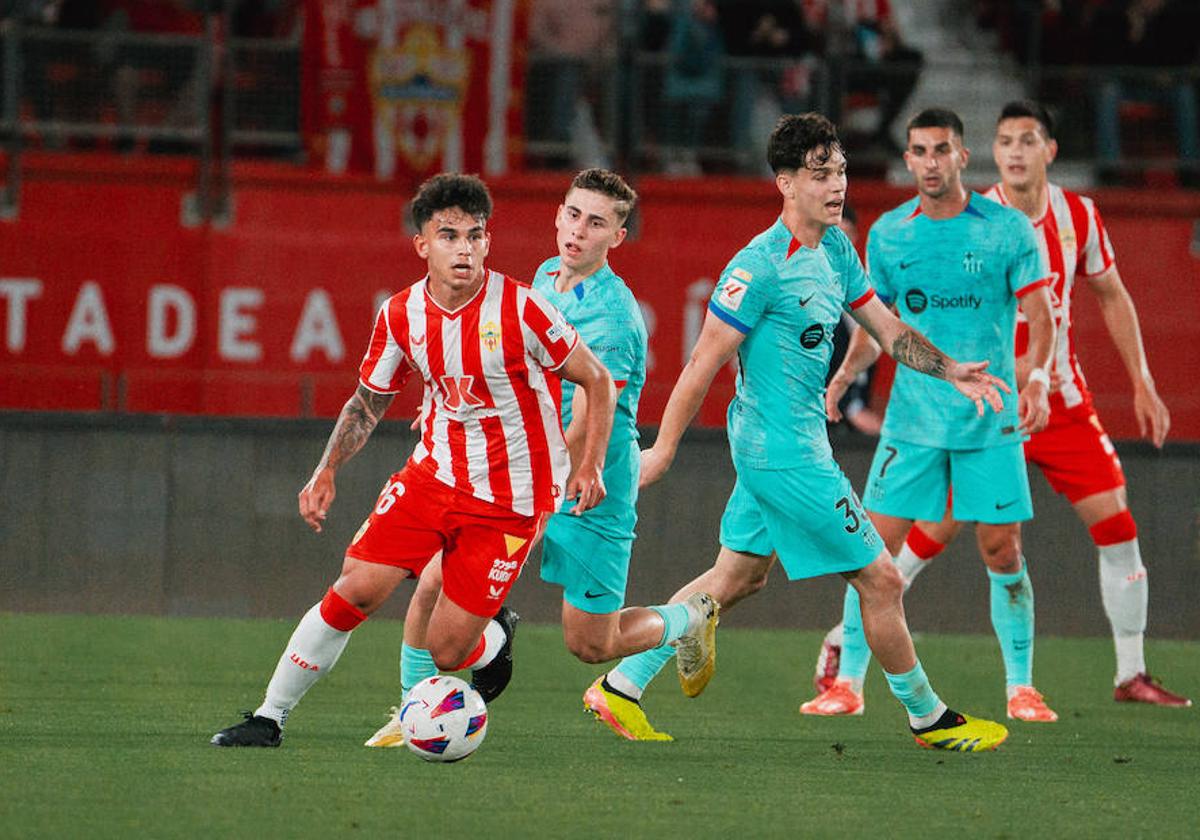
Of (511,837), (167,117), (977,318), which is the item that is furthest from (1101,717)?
(167,117)

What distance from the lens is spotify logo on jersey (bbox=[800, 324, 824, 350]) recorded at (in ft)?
20.9

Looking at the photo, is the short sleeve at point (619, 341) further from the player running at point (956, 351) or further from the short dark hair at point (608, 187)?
the player running at point (956, 351)

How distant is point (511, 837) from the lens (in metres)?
4.74

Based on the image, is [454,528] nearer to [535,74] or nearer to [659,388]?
[659,388]

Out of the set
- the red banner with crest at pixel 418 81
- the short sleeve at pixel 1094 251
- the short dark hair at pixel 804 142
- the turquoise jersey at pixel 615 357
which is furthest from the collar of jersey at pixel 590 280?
the red banner with crest at pixel 418 81

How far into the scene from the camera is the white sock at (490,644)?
Result: 6.70m

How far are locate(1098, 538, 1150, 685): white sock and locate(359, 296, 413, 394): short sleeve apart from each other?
354cm

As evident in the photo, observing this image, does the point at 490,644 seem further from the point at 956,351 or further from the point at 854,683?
the point at 956,351

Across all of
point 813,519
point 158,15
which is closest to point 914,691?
point 813,519

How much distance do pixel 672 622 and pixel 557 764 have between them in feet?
2.97

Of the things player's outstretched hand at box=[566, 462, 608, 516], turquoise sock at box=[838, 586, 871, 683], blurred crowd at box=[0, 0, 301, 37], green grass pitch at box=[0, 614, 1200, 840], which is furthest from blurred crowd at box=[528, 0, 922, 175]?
player's outstretched hand at box=[566, 462, 608, 516]

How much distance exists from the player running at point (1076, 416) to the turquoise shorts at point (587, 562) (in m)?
1.66

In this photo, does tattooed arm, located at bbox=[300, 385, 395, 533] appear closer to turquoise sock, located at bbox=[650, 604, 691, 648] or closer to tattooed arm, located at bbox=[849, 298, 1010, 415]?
turquoise sock, located at bbox=[650, 604, 691, 648]

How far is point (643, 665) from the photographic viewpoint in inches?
272
